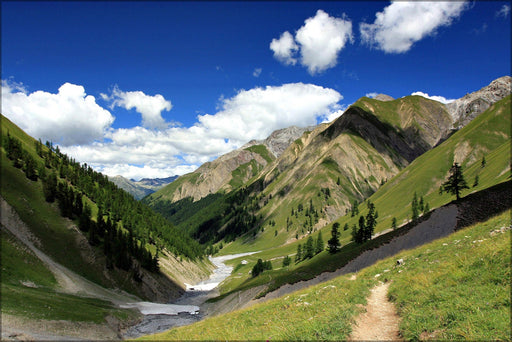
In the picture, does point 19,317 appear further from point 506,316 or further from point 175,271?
point 175,271

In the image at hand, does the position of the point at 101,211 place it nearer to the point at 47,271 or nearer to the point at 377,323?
the point at 47,271

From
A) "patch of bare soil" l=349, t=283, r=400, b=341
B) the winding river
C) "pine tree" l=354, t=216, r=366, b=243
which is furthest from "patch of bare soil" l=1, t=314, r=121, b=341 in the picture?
"pine tree" l=354, t=216, r=366, b=243

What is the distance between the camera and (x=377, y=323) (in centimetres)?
1532

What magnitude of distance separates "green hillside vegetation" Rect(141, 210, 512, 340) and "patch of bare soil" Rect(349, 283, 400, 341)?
0.44m

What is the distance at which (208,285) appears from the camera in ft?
364

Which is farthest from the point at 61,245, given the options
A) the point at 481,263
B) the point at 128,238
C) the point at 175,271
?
the point at 481,263

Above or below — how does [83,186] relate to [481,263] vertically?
above

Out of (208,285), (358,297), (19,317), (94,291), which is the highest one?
(358,297)

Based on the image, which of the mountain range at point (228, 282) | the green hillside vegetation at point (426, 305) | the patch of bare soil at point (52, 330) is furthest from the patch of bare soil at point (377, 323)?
the patch of bare soil at point (52, 330)

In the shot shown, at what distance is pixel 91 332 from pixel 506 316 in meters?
42.9

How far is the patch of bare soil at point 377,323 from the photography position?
44.8 feet

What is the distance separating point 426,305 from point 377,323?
302cm

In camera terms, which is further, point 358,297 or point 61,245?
point 61,245

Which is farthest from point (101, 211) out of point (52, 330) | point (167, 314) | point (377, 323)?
point (377, 323)
